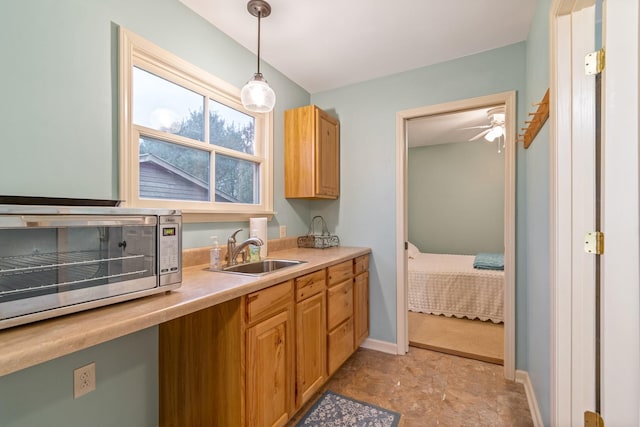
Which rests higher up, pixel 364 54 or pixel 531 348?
pixel 364 54

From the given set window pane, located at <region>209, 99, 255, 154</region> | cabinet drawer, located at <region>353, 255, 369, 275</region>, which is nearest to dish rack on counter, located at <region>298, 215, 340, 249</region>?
cabinet drawer, located at <region>353, 255, 369, 275</region>

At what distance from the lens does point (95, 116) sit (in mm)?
1330

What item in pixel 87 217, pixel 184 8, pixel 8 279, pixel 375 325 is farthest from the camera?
pixel 375 325

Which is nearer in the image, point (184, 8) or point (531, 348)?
point (184, 8)

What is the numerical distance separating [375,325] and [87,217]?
2.38 m

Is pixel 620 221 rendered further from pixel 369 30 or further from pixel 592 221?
pixel 369 30

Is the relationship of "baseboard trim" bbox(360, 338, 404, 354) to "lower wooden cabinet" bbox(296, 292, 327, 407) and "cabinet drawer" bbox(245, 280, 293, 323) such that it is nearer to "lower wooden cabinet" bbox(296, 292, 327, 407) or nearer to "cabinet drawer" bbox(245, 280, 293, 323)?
"lower wooden cabinet" bbox(296, 292, 327, 407)

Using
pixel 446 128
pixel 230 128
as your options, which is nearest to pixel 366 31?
pixel 230 128

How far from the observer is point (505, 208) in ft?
7.22

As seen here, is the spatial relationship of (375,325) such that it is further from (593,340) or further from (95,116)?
(95,116)

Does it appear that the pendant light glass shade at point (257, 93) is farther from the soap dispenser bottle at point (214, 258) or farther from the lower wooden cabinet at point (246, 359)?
the lower wooden cabinet at point (246, 359)

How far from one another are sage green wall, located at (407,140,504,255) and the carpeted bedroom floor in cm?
225

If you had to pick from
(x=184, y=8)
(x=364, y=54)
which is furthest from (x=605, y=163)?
(x=184, y=8)

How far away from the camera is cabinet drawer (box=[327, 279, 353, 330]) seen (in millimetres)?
2012
